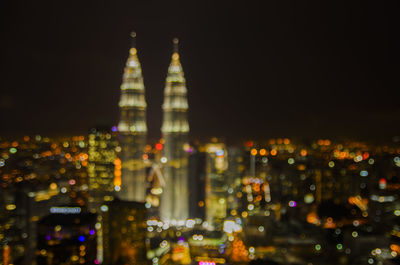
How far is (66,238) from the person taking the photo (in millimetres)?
4848

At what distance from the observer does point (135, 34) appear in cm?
439

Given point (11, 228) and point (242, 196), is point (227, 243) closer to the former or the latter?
point (242, 196)

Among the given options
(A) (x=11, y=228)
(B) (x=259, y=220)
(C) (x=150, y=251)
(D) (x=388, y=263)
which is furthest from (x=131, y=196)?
(D) (x=388, y=263)

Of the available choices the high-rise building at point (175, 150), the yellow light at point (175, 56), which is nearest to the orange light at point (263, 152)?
the high-rise building at point (175, 150)

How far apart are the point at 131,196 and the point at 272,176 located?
2.54m

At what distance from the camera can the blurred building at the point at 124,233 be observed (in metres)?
5.31

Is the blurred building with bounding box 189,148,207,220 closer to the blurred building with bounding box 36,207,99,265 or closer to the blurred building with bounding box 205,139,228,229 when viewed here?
the blurred building with bounding box 205,139,228,229

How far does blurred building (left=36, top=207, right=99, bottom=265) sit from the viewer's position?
463 cm

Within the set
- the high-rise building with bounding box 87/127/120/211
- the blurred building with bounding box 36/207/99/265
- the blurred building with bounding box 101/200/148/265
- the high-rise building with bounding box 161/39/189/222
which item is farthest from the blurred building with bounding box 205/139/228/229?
the blurred building with bounding box 36/207/99/265

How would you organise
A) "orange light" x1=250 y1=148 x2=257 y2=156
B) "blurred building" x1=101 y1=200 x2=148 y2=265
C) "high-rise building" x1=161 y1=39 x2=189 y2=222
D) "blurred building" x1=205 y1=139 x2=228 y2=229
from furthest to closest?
"blurred building" x1=205 y1=139 x2=228 y2=229
"orange light" x1=250 y1=148 x2=257 y2=156
"high-rise building" x1=161 y1=39 x2=189 y2=222
"blurred building" x1=101 y1=200 x2=148 y2=265

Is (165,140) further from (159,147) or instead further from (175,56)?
(175,56)

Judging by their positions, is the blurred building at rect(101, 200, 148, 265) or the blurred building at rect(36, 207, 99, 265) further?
the blurred building at rect(101, 200, 148, 265)

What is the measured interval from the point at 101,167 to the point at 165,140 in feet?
3.84

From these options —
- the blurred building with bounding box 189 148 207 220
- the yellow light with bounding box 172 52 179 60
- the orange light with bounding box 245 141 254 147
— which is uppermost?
the yellow light with bounding box 172 52 179 60
